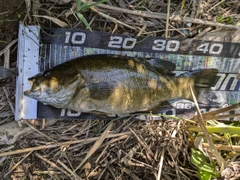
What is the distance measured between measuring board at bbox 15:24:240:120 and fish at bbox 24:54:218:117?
177mm

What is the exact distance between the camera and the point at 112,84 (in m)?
2.47

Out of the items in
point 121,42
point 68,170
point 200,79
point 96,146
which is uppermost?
point 121,42

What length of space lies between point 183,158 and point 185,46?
1174 millimetres

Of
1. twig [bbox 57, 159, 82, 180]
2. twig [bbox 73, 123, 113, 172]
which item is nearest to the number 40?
twig [bbox 73, 123, 113, 172]

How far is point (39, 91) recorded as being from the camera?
7.51 feet

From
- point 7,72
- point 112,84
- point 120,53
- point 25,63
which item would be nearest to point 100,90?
point 112,84

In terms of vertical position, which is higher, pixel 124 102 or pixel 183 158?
pixel 124 102

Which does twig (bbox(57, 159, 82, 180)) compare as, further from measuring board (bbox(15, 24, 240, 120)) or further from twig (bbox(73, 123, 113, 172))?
measuring board (bbox(15, 24, 240, 120))

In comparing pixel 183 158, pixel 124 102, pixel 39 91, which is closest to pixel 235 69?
pixel 183 158

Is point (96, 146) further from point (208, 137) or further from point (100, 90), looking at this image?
point (208, 137)

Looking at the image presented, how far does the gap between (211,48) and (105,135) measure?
4.76ft

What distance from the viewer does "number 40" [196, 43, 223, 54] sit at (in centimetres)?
284

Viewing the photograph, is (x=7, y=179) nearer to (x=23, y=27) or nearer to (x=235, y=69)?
(x=23, y=27)

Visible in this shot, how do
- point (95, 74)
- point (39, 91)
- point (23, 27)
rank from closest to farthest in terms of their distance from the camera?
point (39, 91)
point (95, 74)
point (23, 27)
